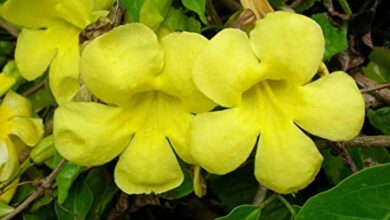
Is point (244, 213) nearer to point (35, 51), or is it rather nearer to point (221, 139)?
point (221, 139)

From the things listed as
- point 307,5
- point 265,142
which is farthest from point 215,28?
point 265,142

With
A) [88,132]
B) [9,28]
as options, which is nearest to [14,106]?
[9,28]

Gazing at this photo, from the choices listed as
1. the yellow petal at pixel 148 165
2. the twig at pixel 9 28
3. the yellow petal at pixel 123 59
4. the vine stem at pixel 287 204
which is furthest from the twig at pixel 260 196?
the twig at pixel 9 28

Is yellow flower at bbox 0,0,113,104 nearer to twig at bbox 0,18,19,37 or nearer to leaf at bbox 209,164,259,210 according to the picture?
twig at bbox 0,18,19,37

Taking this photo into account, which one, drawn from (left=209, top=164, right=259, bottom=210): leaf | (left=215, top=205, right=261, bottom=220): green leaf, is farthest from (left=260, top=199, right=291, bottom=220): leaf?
(left=215, top=205, right=261, bottom=220): green leaf

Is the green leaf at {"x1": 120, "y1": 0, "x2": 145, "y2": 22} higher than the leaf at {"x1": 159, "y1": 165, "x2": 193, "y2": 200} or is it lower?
higher

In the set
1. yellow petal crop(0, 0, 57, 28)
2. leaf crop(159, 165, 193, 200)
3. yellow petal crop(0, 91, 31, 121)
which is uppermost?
yellow petal crop(0, 0, 57, 28)

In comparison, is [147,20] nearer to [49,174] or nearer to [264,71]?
[264,71]
